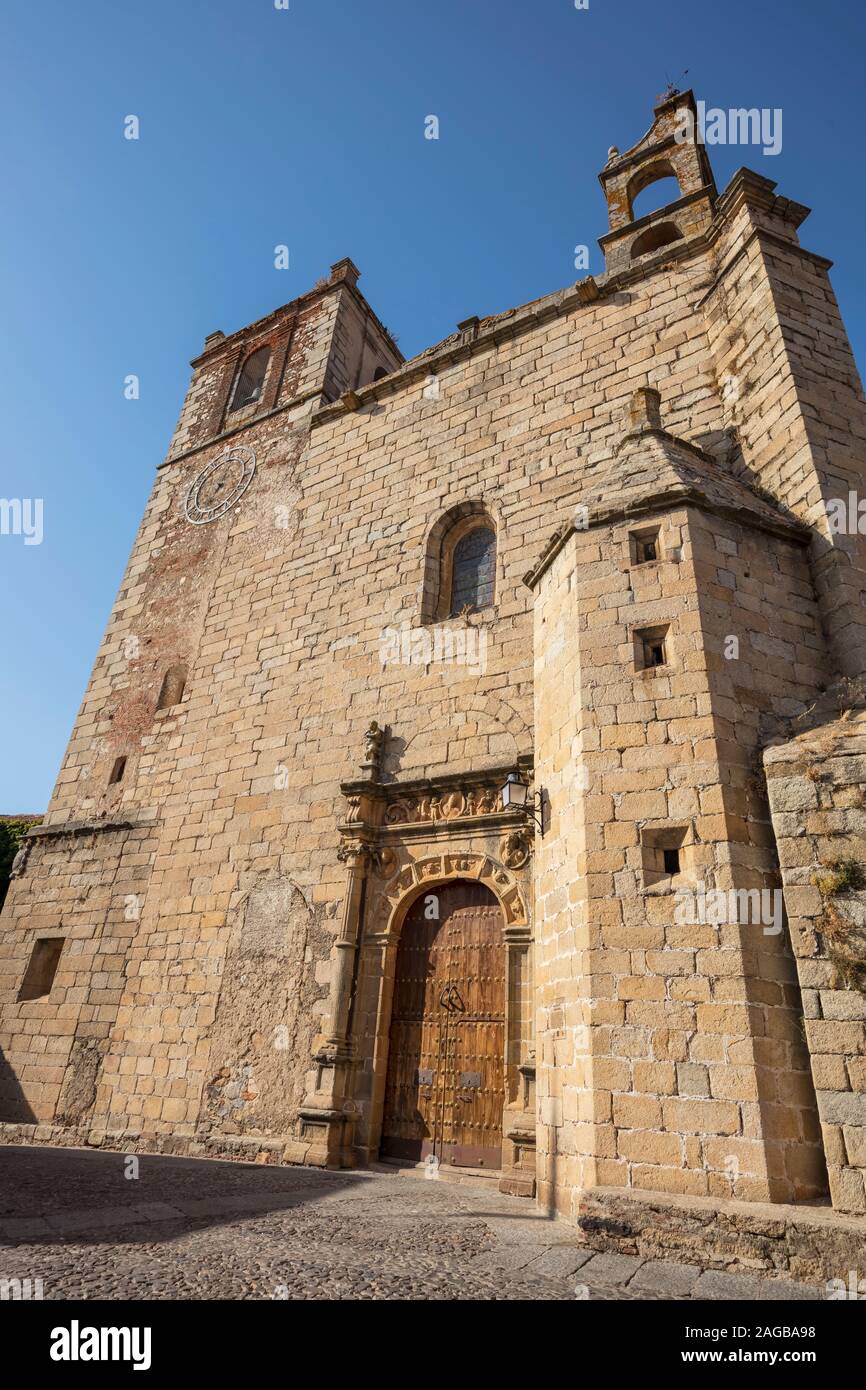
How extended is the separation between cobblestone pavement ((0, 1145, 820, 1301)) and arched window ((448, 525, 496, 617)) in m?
5.84

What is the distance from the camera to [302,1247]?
362cm

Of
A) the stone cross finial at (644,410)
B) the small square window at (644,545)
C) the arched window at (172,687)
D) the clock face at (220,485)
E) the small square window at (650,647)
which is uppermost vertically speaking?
the clock face at (220,485)

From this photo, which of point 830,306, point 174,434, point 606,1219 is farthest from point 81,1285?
point 174,434

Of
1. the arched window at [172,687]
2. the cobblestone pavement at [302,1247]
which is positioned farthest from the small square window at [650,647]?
the arched window at [172,687]

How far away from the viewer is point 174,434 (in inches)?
587

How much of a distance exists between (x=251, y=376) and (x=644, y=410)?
10239mm

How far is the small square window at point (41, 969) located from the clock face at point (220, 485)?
6927 millimetres

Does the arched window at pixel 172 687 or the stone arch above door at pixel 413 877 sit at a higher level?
the arched window at pixel 172 687

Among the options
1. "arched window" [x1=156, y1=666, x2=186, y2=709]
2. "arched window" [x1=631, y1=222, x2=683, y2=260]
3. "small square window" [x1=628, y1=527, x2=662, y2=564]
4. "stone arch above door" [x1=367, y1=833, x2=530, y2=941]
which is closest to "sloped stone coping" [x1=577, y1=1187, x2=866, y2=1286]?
"stone arch above door" [x1=367, y1=833, x2=530, y2=941]

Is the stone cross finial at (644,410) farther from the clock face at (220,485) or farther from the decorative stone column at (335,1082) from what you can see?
the clock face at (220,485)

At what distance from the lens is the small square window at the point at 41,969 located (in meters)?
10.1

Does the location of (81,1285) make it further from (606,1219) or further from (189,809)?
(189,809)

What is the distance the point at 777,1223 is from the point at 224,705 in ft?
28.0

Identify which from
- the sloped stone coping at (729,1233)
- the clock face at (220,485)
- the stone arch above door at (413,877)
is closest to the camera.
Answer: the sloped stone coping at (729,1233)
